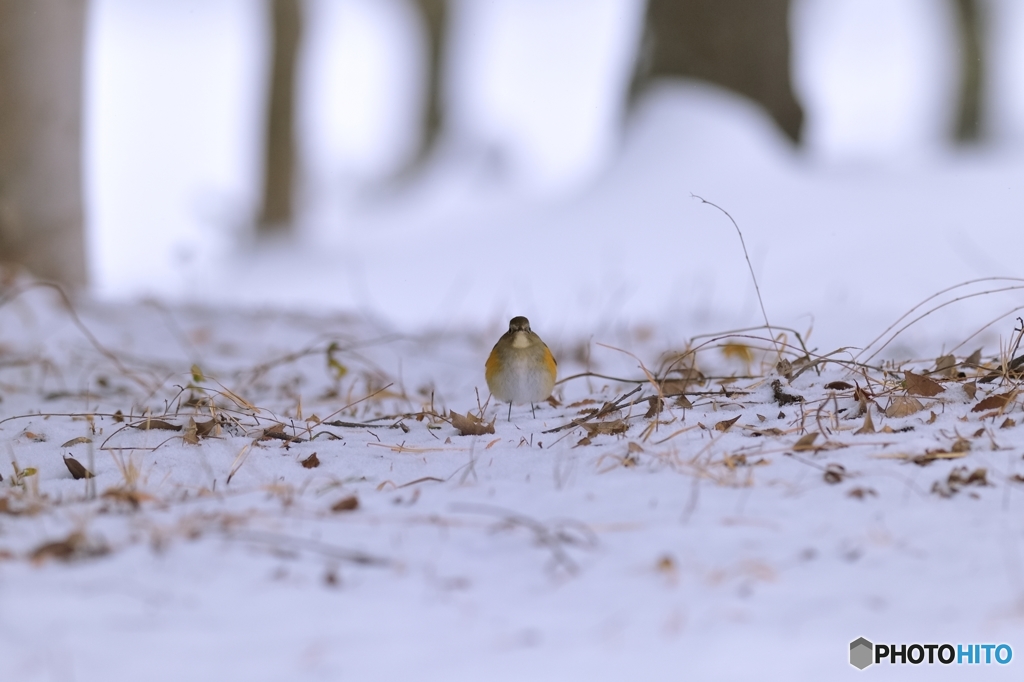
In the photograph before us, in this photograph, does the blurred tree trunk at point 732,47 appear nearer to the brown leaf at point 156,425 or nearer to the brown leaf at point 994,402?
the brown leaf at point 994,402

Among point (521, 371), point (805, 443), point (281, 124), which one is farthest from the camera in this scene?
point (281, 124)

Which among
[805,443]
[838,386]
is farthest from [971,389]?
[805,443]

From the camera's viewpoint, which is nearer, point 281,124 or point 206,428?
point 206,428

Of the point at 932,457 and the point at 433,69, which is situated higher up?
the point at 433,69

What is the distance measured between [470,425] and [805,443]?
0.90 meters

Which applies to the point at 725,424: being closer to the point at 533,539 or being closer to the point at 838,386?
the point at 838,386

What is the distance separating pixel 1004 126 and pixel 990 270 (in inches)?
268

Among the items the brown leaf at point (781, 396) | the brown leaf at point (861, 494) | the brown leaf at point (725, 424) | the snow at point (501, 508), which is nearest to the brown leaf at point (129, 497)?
the snow at point (501, 508)

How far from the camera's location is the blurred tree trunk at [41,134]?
566cm

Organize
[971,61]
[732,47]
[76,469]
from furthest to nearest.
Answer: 1. [971,61]
2. [732,47]
3. [76,469]

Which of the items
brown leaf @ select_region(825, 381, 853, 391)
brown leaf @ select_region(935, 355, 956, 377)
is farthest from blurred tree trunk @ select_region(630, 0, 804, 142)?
brown leaf @ select_region(825, 381, 853, 391)

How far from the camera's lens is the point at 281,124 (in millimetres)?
14227

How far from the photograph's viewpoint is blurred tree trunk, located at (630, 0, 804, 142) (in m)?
7.67

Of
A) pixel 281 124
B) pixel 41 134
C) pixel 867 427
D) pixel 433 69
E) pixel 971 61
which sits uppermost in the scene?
pixel 433 69
